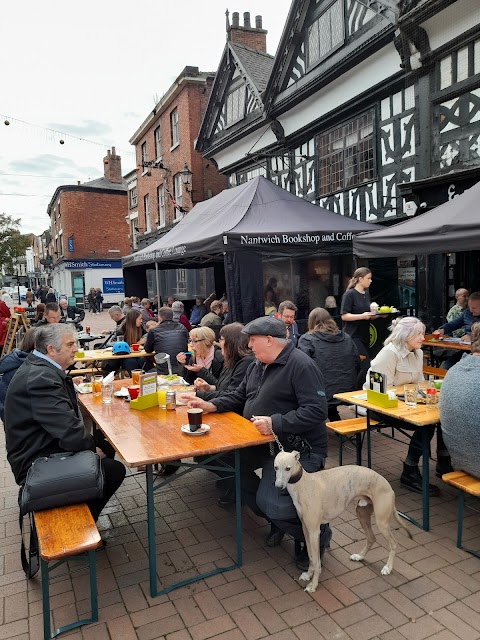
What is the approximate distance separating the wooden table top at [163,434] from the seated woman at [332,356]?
5.63ft

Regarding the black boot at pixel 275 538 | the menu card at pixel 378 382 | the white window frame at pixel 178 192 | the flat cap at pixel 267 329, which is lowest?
the black boot at pixel 275 538

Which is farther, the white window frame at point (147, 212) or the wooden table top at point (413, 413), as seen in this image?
the white window frame at point (147, 212)

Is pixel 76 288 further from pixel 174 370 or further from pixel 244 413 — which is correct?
pixel 244 413

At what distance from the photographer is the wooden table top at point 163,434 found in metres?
2.96

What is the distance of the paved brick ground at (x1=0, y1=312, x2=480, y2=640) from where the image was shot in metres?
2.67

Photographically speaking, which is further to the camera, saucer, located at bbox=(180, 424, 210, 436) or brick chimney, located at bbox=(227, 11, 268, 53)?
brick chimney, located at bbox=(227, 11, 268, 53)

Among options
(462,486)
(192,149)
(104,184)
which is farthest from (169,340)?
(104,184)

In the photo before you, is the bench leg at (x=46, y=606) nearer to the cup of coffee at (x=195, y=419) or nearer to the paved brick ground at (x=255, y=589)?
the paved brick ground at (x=255, y=589)

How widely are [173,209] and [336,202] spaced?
11.6 meters

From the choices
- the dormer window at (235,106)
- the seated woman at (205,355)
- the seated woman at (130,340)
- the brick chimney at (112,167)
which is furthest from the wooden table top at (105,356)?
the brick chimney at (112,167)

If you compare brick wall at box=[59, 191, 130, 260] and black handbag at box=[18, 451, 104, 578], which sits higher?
brick wall at box=[59, 191, 130, 260]

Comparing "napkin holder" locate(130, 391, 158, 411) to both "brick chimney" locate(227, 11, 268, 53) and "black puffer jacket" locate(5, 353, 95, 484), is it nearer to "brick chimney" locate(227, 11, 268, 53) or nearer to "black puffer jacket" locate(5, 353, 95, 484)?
"black puffer jacket" locate(5, 353, 95, 484)

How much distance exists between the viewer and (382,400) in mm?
3807

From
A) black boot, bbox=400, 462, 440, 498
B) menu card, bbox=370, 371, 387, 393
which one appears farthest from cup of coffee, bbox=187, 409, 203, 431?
black boot, bbox=400, 462, 440, 498
